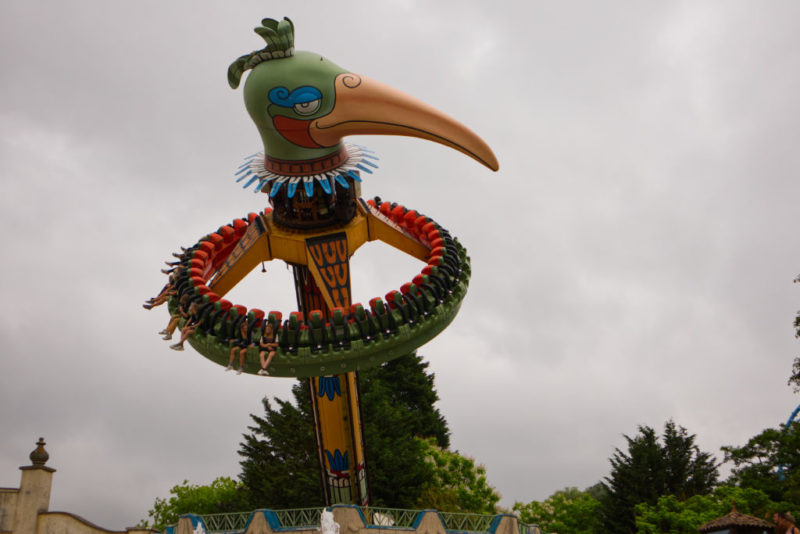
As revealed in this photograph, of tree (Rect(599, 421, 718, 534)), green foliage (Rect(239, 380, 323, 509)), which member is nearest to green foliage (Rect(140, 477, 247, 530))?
green foliage (Rect(239, 380, 323, 509))

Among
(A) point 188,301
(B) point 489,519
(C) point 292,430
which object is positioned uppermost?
(C) point 292,430

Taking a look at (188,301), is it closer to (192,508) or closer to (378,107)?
(378,107)

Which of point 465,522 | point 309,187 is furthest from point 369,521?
point 309,187

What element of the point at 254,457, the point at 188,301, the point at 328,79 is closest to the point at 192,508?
the point at 254,457

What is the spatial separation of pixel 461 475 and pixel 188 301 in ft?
65.0

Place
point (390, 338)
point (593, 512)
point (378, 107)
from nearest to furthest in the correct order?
point (390, 338) < point (378, 107) < point (593, 512)

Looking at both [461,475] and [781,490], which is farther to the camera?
[461,475]

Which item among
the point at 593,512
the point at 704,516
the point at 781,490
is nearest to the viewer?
the point at 704,516

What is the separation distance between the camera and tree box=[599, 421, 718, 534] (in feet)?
96.2

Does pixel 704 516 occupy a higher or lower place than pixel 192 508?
lower

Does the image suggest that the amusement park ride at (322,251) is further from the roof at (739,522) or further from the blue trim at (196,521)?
the roof at (739,522)

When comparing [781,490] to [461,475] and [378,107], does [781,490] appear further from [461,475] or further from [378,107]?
[378,107]

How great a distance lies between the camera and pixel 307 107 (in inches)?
593

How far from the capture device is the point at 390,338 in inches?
561
